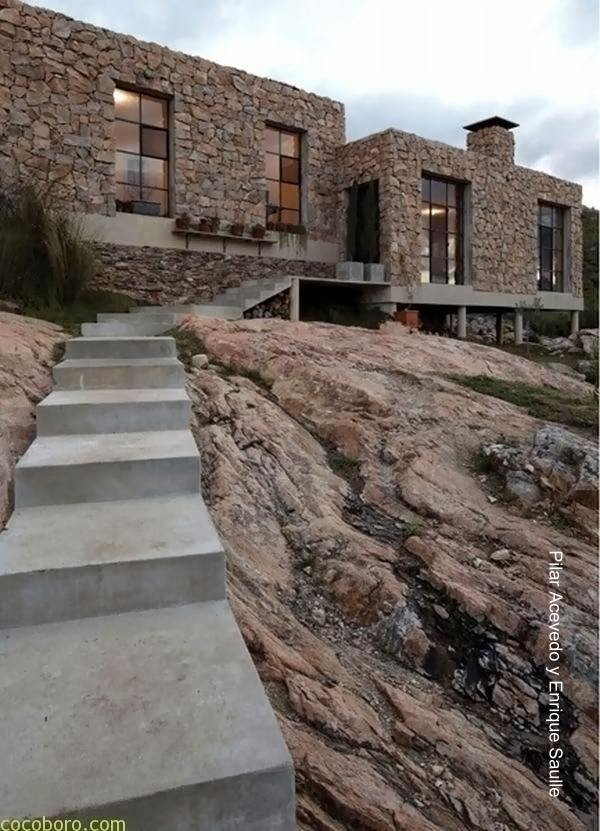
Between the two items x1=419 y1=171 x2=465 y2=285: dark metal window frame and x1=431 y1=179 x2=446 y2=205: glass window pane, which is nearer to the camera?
x1=419 y1=171 x2=465 y2=285: dark metal window frame

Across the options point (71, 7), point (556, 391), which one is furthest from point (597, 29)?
point (71, 7)

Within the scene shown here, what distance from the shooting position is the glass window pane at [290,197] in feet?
35.1

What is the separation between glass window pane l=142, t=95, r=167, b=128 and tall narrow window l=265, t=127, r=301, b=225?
1974 millimetres

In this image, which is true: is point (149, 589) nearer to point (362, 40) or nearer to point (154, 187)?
point (154, 187)

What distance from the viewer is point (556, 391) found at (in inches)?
205

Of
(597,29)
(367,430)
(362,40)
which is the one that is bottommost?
(367,430)

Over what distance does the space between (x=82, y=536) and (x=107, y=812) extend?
1.02m

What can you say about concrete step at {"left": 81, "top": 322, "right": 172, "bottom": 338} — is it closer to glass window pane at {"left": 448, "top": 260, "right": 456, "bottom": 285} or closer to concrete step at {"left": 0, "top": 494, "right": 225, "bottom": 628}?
concrete step at {"left": 0, "top": 494, "right": 225, "bottom": 628}

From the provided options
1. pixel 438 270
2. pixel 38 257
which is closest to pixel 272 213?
pixel 438 270

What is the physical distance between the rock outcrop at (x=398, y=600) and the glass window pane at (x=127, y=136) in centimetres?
664

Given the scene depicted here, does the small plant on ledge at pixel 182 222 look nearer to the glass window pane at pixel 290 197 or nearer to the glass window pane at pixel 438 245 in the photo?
the glass window pane at pixel 290 197

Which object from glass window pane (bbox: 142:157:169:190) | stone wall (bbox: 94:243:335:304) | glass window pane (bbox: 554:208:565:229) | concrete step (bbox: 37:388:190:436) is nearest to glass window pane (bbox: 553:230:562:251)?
glass window pane (bbox: 554:208:565:229)

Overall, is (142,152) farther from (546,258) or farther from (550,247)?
(550,247)

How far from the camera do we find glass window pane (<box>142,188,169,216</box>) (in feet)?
30.3
